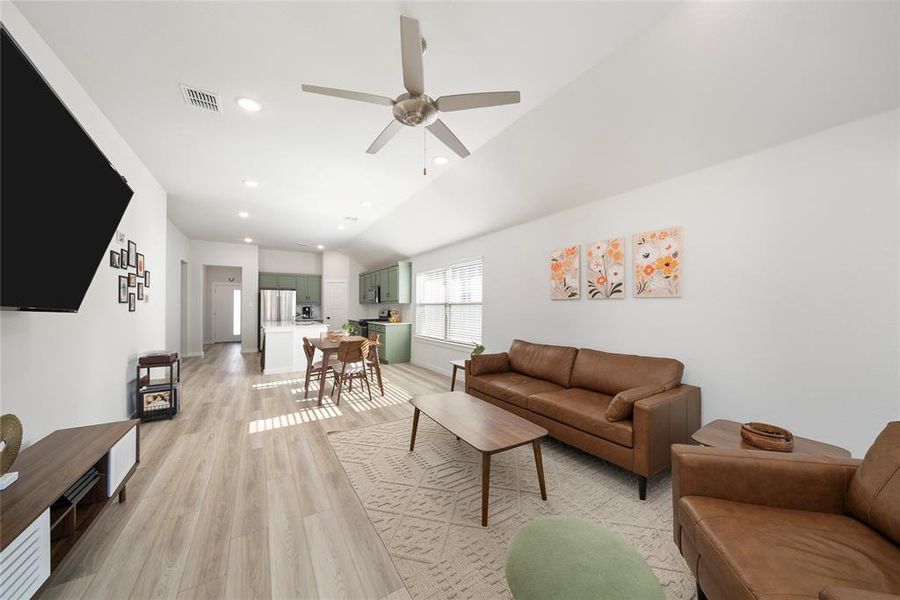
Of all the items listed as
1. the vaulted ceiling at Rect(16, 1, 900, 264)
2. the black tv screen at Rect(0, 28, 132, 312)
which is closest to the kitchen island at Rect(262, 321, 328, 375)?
the vaulted ceiling at Rect(16, 1, 900, 264)

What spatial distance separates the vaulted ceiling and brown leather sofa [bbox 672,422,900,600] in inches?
75.3

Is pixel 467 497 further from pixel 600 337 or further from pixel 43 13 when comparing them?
pixel 43 13

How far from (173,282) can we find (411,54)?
716cm

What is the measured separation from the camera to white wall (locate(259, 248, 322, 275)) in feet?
29.1

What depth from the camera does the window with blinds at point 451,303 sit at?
17.8 ft

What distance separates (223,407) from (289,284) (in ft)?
18.4

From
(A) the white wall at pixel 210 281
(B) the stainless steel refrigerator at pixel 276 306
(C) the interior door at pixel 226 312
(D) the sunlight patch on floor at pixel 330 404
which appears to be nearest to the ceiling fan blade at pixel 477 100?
(D) the sunlight patch on floor at pixel 330 404

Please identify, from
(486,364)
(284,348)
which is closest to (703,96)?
(486,364)

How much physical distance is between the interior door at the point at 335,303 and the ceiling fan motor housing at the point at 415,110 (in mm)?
8135

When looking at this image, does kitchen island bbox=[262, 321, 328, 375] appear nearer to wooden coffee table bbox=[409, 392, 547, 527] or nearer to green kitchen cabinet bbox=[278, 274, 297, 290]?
green kitchen cabinet bbox=[278, 274, 297, 290]

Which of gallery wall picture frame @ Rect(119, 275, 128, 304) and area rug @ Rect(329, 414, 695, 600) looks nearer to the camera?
→ area rug @ Rect(329, 414, 695, 600)

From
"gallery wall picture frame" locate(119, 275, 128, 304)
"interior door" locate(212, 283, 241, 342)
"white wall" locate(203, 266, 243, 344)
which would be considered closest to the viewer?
"gallery wall picture frame" locate(119, 275, 128, 304)

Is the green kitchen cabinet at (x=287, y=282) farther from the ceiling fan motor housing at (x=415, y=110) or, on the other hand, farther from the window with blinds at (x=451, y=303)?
the ceiling fan motor housing at (x=415, y=110)

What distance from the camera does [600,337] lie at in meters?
3.41
